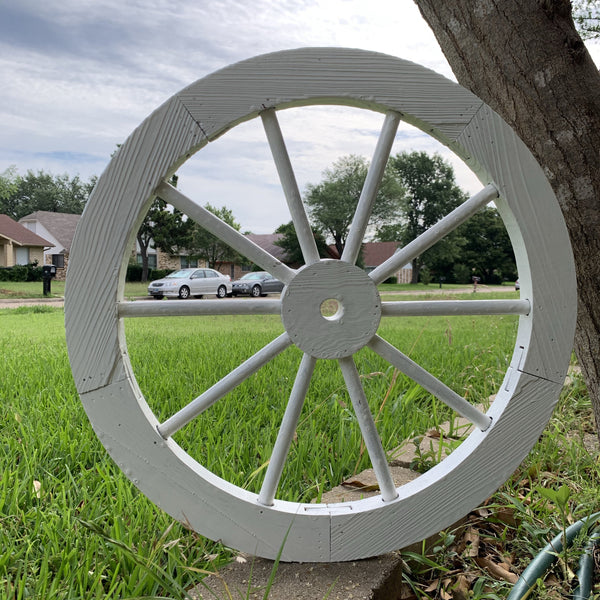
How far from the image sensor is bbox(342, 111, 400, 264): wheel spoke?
1291 mm

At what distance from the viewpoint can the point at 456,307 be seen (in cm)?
136

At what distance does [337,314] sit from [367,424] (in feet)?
1.03

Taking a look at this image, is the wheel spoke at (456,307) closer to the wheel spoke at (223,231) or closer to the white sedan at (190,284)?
the wheel spoke at (223,231)

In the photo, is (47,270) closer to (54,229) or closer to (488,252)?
(54,229)

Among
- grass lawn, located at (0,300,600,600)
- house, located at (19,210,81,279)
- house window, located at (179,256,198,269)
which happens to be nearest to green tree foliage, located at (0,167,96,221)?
house, located at (19,210,81,279)

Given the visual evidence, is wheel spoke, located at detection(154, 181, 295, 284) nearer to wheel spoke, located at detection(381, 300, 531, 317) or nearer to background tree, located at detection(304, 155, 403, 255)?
wheel spoke, located at detection(381, 300, 531, 317)

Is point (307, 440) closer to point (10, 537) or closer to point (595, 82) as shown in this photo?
point (10, 537)

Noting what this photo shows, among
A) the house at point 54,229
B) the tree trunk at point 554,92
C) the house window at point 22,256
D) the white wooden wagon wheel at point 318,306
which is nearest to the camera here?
the white wooden wagon wheel at point 318,306

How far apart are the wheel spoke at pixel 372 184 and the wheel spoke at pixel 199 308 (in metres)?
0.25

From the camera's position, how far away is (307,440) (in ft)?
6.84

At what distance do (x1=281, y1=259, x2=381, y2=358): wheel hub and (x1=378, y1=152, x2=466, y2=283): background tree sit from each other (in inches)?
1141

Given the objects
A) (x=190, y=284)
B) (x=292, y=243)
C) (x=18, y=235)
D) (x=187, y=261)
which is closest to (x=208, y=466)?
(x=190, y=284)

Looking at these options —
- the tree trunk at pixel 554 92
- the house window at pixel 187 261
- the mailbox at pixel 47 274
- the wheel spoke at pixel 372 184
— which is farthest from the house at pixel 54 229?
the wheel spoke at pixel 372 184

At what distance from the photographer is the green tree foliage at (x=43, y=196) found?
4079cm
